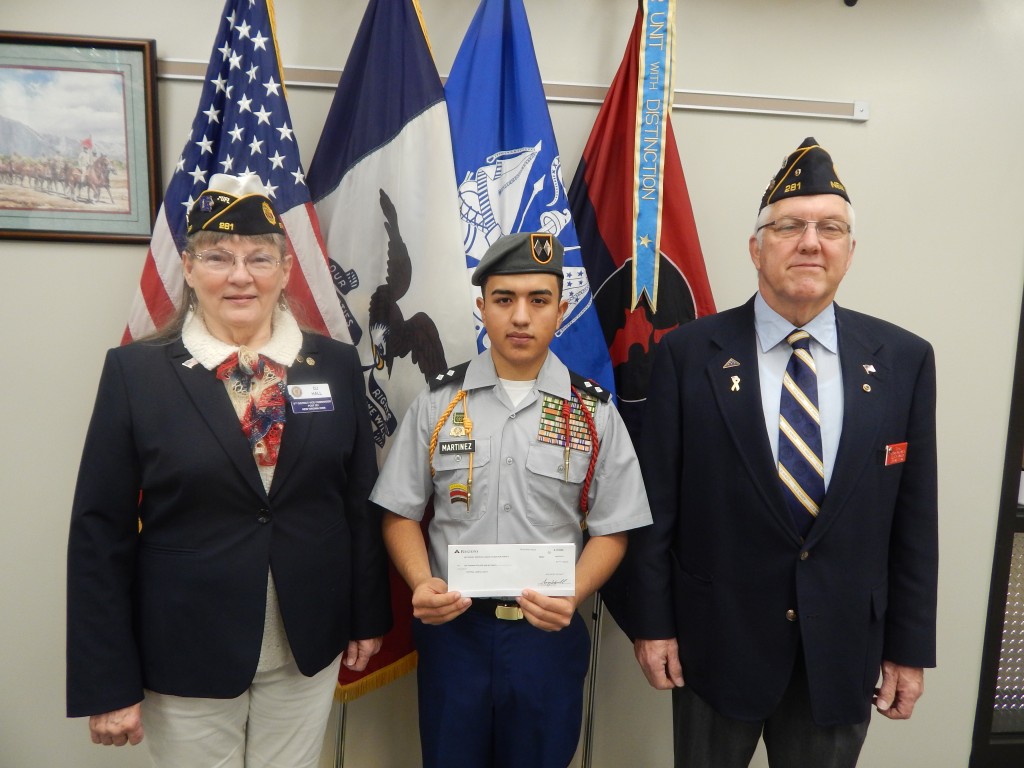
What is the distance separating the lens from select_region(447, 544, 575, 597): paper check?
129cm

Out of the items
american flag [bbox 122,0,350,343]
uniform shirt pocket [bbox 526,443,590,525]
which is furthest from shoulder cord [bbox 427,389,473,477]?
american flag [bbox 122,0,350,343]

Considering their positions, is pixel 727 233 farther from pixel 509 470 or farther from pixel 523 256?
pixel 509 470

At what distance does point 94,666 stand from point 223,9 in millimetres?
1719

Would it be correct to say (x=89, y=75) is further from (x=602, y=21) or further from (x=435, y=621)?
(x=435, y=621)

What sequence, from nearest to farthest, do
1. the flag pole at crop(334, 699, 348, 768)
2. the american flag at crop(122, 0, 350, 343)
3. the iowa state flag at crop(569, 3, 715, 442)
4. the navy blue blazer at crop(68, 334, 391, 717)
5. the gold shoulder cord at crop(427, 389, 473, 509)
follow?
the navy blue blazer at crop(68, 334, 391, 717)
the gold shoulder cord at crop(427, 389, 473, 509)
the american flag at crop(122, 0, 350, 343)
the iowa state flag at crop(569, 3, 715, 442)
the flag pole at crop(334, 699, 348, 768)

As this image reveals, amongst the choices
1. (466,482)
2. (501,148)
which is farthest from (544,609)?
(501,148)

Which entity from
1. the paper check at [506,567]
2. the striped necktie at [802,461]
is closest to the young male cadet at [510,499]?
the paper check at [506,567]

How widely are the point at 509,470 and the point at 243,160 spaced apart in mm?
1142

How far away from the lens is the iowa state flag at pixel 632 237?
6.10ft

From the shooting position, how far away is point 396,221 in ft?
5.95

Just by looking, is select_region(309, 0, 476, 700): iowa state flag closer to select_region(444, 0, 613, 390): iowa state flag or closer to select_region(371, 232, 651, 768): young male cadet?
select_region(444, 0, 613, 390): iowa state flag

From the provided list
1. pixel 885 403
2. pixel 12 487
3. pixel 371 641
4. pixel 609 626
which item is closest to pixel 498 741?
pixel 371 641

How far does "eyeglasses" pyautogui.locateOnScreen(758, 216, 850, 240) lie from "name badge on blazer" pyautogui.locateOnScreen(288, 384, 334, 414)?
104 cm

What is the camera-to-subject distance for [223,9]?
1819 millimetres
